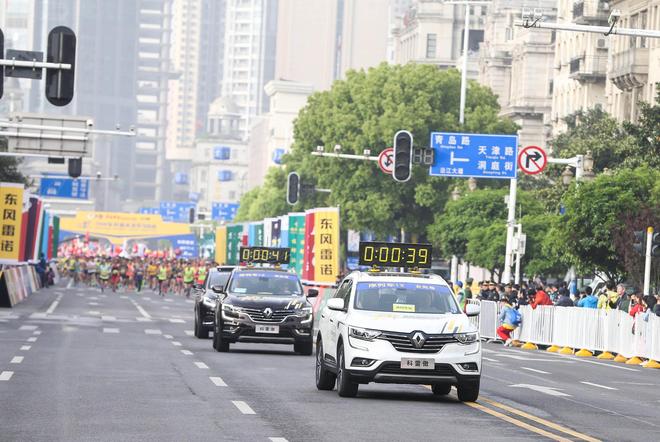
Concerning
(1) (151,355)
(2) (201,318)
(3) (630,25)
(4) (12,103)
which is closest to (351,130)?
(3) (630,25)

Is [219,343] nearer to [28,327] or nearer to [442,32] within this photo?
[28,327]

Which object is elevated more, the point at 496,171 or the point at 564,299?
the point at 496,171

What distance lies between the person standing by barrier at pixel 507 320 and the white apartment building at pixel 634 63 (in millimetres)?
30321

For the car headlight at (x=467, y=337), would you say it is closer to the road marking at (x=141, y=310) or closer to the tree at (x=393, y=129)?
the road marking at (x=141, y=310)

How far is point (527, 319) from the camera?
45469 millimetres

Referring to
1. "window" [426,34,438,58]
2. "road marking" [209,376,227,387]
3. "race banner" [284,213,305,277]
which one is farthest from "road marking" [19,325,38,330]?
"window" [426,34,438,58]

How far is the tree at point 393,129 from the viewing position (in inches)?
3342

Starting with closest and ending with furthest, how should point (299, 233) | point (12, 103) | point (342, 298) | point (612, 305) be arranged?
point (342, 298), point (612, 305), point (299, 233), point (12, 103)

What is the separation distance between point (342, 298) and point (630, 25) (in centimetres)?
6006

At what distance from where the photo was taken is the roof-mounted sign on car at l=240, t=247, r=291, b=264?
4361 centimetres

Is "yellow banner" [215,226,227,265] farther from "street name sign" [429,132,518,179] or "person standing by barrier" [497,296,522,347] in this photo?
"person standing by barrier" [497,296,522,347]

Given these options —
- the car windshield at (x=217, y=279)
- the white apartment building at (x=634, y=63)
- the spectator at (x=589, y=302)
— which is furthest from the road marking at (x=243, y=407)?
the white apartment building at (x=634, y=63)

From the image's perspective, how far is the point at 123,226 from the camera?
17750 centimetres

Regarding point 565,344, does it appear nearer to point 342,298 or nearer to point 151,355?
point 151,355
